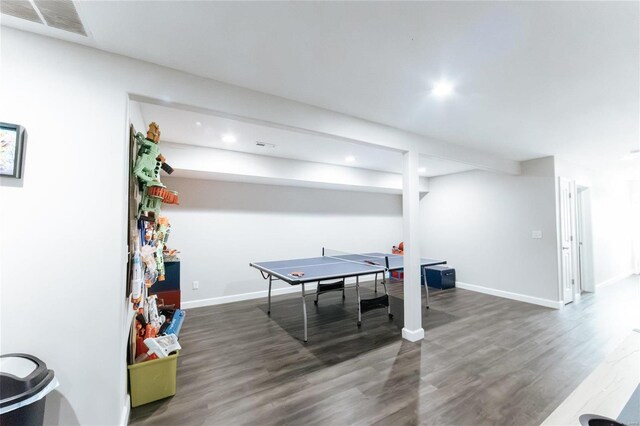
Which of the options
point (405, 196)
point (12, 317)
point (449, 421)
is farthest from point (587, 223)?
point (12, 317)

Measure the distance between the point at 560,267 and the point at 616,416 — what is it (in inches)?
182

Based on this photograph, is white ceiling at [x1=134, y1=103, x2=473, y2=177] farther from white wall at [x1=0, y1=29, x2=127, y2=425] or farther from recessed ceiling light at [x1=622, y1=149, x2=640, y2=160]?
recessed ceiling light at [x1=622, y1=149, x2=640, y2=160]

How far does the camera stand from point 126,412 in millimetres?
1840

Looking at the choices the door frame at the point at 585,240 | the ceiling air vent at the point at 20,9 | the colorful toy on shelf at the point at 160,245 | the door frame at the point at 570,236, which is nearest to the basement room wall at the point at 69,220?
the ceiling air vent at the point at 20,9

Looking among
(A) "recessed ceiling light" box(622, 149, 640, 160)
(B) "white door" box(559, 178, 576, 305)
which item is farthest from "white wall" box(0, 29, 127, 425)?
(A) "recessed ceiling light" box(622, 149, 640, 160)

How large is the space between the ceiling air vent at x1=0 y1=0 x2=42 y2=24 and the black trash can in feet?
5.64

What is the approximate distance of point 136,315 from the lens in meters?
2.39

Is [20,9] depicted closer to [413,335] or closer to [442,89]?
[442,89]

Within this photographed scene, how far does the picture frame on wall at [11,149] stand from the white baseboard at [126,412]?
1.56 metres

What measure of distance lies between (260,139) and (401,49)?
233cm

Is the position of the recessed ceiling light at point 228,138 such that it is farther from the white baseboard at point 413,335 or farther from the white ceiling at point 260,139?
the white baseboard at point 413,335

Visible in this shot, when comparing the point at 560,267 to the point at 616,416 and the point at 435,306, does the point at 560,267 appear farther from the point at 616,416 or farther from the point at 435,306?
the point at 616,416

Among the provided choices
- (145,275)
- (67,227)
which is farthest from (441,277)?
(67,227)

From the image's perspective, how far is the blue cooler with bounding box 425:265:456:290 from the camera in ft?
18.3
